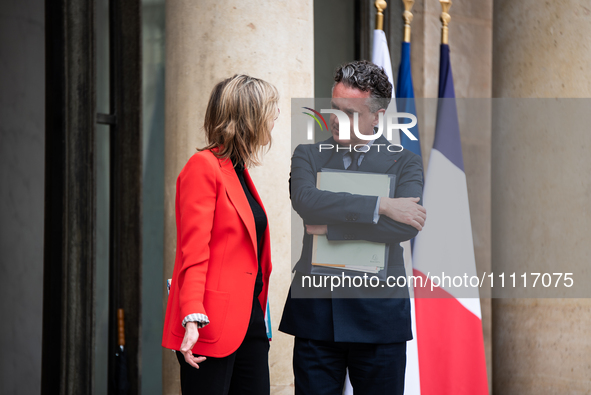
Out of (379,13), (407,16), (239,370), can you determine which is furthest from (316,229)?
(407,16)

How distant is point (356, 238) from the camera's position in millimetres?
1810

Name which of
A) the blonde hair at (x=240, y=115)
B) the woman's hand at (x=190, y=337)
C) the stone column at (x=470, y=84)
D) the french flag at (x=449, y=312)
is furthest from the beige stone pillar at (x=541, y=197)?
the woman's hand at (x=190, y=337)

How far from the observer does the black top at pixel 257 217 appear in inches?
72.9

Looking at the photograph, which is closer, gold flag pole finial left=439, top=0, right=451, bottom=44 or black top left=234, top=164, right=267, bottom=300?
black top left=234, top=164, right=267, bottom=300

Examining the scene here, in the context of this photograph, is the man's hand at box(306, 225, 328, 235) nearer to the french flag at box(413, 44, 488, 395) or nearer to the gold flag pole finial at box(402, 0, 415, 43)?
the french flag at box(413, 44, 488, 395)

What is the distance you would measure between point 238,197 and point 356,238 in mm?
411

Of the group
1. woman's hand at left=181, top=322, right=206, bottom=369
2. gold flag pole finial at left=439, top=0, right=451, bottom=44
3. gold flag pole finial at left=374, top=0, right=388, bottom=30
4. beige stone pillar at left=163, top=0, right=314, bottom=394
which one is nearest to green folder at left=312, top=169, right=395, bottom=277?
woman's hand at left=181, top=322, right=206, bottom=369

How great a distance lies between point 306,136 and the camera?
2285 mm

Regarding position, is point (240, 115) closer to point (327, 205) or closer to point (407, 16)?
point (327, 205)

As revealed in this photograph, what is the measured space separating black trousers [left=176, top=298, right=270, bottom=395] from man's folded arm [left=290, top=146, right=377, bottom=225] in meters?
0.35

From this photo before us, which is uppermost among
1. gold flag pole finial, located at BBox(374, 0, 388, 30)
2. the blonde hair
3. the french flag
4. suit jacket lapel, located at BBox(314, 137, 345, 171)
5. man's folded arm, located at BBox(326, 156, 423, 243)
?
gold flag pole finial, located at BBox(374, 0, 388, 30)

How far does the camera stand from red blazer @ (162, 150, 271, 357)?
1697 millimetres

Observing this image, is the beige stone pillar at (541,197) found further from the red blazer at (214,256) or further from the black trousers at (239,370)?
the red blazer at (214,256)

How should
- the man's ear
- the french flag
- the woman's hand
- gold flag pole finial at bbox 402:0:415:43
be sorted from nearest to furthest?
the woman's hand, the man's ear, the french flag, gold flag pole finial at bbox 402:0:415:43
